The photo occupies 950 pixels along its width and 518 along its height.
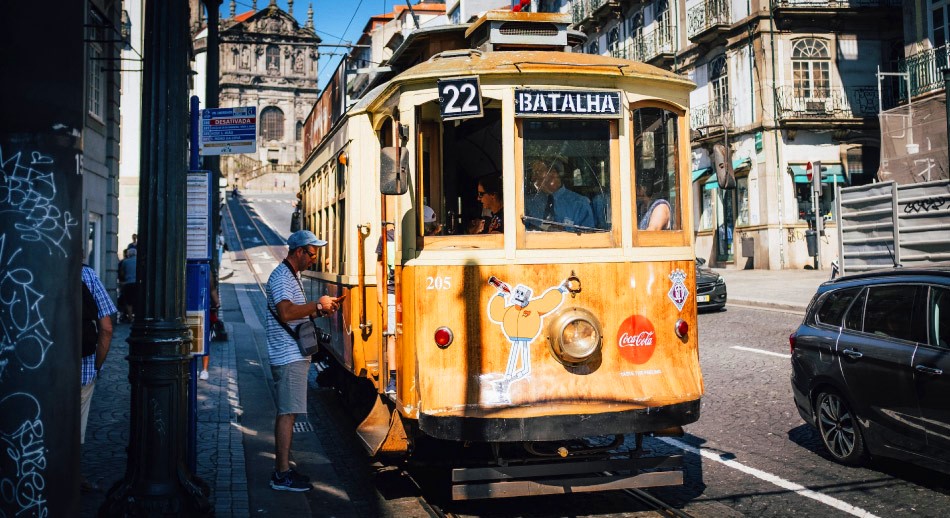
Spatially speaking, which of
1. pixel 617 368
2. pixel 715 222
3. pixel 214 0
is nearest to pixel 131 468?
pixel 617 368

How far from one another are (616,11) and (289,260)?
37704 millimetres

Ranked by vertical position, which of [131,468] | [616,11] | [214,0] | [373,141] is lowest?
[131,468]

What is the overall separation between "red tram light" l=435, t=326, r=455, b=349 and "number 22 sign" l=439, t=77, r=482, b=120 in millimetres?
1413

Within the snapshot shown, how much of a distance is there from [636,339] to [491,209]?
135 centimetres

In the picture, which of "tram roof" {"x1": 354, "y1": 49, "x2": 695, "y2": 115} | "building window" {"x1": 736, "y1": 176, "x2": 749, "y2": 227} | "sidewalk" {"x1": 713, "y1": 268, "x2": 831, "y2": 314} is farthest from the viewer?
"building window" {"x1": 736, "y1": 176, "x2": 749, "y2": 227}

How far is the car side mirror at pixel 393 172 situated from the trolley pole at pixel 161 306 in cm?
125

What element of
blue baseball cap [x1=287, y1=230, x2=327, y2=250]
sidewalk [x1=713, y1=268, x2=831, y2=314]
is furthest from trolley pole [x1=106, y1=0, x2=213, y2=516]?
sidewalk [x1=713, y1=268, x2=831, y2=314]

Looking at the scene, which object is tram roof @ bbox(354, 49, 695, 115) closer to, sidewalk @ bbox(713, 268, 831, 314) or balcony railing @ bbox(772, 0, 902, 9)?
sidewalk @ bbox(713, 268, 831, 314)

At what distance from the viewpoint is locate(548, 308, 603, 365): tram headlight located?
5.82 metres

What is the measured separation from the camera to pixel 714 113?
114 ft

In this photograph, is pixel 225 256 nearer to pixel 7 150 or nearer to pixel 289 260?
pixel 289 260

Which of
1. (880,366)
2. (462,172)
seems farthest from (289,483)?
(880,366)

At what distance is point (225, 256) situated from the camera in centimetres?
4603

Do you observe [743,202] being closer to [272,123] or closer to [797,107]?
[797,107]
